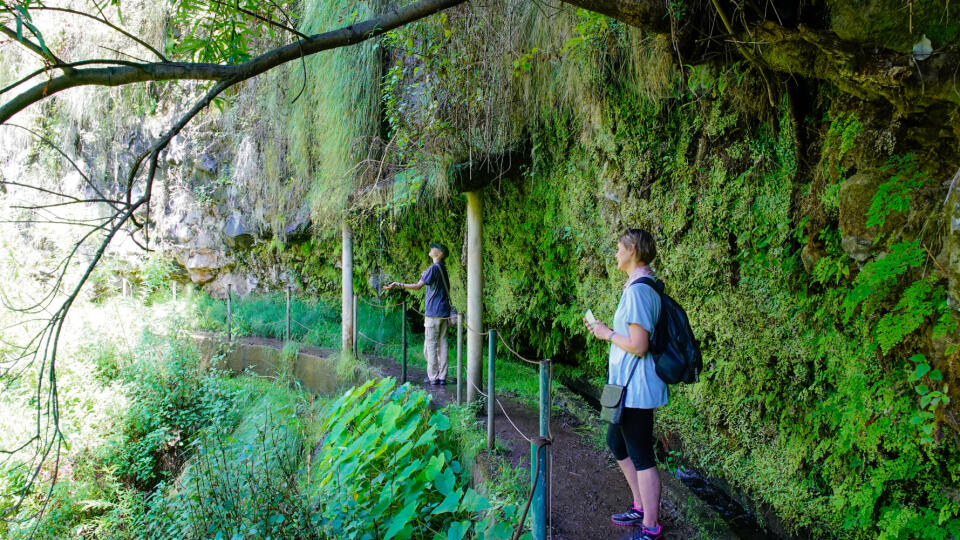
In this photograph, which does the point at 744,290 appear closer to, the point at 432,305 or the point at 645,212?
the point at 645,212

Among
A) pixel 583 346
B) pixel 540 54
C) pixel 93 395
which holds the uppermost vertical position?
pixel 540 54

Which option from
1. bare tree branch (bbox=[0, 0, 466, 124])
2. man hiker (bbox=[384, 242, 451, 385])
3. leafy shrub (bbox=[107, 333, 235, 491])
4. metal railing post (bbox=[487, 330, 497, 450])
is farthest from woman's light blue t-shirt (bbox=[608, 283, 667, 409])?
leafy shrub (bbox=[107, 333, 235, 491])

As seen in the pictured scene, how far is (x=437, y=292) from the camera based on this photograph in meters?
6.51

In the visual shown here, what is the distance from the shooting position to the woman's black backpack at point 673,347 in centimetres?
287

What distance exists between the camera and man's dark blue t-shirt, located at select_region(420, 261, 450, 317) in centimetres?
648

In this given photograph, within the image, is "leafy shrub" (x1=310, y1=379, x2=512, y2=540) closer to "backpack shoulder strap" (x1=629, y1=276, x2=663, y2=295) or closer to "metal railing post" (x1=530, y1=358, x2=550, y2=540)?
"metal railing post" (x1=530, y1=358, x2=550, y2=540)

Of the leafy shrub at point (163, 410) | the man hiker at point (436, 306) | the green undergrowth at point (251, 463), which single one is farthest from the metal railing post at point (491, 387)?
the leafy shrub at point (163, 410)

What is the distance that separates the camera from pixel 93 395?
7320 millimetres

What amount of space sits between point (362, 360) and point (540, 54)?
5.12 metres

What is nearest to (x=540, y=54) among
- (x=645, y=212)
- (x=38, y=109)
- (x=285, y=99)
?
(x=645, y=212)

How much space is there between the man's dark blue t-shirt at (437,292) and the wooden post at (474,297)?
780mm

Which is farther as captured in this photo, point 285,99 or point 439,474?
point 285,99

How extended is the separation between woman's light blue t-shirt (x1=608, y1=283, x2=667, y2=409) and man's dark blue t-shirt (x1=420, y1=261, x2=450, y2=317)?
374 centimetres

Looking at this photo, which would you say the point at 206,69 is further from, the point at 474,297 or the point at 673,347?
the point at 474,297
